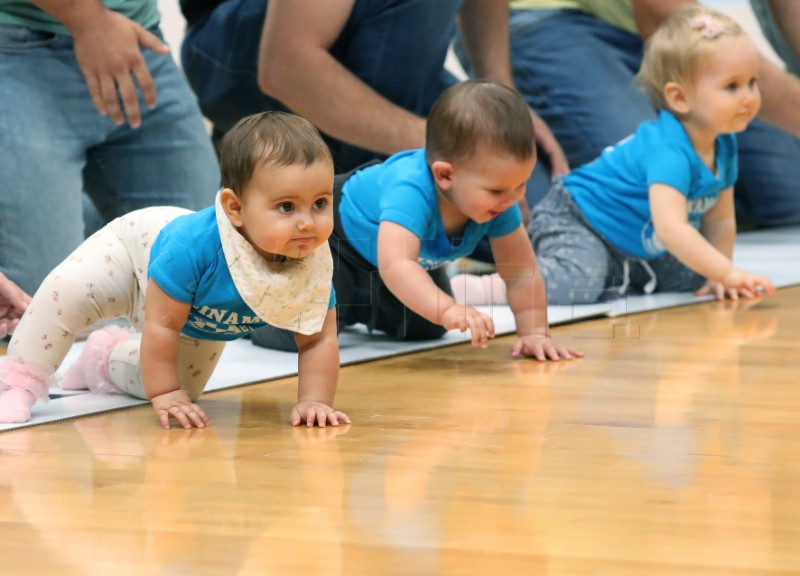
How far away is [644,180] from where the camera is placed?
2176mm

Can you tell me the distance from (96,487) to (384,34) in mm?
1327

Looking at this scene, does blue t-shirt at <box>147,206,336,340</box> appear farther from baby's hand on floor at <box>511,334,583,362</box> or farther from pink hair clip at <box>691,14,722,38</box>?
pink hair clip at <box>691,14,722,38</box>

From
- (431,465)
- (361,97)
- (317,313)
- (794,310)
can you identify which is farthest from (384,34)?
(431,465)

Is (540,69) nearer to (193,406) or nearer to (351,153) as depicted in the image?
(351,153)

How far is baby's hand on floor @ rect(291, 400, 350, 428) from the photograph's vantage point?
1.29 metres

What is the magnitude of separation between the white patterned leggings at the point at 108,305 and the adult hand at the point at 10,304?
282 millimetres

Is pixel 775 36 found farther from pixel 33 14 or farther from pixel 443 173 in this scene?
pixel 33 14

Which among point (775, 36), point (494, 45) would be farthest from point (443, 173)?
point (775, 36)

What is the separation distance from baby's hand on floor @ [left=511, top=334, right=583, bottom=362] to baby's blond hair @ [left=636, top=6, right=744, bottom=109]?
691mm

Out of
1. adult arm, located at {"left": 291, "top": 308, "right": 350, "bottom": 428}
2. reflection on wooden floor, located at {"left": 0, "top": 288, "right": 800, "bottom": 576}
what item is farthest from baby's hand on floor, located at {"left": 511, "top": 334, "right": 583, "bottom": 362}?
adult arm, located at {"left": 291, "top": 308, "right": 350, "bottom": 428}

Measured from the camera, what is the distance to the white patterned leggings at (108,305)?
136 cm

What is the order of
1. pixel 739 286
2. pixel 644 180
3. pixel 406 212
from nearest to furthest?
pixel 406 212
pixel 739 286
pixel 644 180

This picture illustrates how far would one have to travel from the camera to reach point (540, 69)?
9.21 ft

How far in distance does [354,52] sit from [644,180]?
0.57 metres
